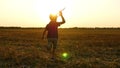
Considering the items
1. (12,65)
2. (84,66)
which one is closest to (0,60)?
(12,65)

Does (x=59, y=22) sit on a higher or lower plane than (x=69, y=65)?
higher

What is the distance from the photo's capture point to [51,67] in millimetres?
13648

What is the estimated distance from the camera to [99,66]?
46.0ft

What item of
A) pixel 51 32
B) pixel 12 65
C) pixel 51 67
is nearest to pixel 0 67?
pixel 12 65

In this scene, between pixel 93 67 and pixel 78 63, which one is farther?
pixel 78 63

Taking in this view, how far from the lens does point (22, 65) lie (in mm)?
13938

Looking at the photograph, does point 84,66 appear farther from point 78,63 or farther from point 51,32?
point 51,32

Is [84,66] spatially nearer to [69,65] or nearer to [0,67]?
[69,65]

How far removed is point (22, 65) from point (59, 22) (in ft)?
9.38

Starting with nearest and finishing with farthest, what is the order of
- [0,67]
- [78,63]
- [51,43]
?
1. [0,67]
2. [78,63]
3. [51,43]

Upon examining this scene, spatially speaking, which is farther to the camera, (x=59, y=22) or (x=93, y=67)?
(x=59, y=22)

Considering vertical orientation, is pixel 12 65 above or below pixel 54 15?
below

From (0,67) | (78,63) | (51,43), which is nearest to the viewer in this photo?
Result: (0,67)

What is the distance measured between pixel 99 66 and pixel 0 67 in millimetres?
3991
